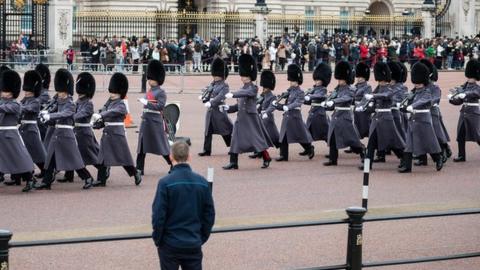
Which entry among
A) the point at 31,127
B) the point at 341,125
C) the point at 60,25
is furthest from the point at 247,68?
the point at 60,25

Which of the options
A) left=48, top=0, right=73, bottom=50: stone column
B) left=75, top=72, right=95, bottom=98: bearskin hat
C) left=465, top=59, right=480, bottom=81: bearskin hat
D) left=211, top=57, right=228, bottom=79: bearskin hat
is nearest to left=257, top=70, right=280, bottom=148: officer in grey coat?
left=211, top=57, right=228, bottom=79: bearskin hat

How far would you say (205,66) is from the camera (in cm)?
4091

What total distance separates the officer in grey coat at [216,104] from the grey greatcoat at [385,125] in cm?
214

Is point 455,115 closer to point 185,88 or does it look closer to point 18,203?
point 185,88

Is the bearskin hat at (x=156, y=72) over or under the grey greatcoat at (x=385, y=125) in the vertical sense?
over

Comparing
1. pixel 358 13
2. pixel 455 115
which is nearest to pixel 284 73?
pixel 455 115

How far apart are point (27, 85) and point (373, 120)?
16.0 feet

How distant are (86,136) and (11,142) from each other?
3.64ft

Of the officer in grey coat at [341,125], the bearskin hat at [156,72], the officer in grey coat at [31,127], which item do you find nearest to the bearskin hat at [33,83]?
the officer in grey coat at [31,127]

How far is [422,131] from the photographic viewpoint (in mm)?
16391

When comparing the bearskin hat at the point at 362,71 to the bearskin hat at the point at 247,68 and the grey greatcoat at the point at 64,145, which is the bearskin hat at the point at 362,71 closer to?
the bearskin hat at the point at 247,68

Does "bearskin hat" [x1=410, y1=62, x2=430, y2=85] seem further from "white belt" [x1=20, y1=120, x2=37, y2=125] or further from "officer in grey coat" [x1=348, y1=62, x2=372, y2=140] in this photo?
"white belt" [x1=20, y1=120, x2=37, y2=125]

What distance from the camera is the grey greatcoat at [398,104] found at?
17.2m

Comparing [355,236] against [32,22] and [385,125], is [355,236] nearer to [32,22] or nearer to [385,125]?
[385,125]
